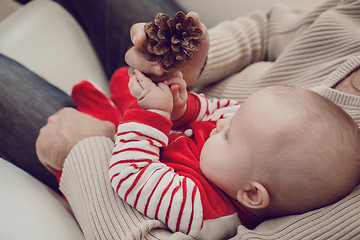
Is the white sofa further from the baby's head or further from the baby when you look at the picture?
the baby's head

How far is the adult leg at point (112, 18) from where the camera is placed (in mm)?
941

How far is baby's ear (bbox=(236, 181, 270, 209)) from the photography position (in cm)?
51

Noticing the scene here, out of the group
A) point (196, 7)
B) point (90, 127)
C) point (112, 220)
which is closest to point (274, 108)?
point (112, 220)

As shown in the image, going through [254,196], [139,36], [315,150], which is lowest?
[254,196]

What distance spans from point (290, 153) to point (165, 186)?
8.5 inches

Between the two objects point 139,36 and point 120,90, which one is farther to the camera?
point 120,90

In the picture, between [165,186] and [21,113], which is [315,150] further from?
[21,113]

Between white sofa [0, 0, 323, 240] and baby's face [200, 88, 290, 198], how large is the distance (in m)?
0.32

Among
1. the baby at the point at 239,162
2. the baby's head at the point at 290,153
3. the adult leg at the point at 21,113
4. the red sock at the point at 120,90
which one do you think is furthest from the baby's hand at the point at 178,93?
the adult leg at the point at 21,113

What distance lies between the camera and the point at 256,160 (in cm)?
51

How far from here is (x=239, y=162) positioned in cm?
53

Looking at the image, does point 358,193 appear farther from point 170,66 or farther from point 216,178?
point 170,66

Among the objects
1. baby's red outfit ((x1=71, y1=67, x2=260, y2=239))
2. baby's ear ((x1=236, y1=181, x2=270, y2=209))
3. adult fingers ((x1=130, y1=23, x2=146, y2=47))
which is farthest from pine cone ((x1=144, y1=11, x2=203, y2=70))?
baby's ear ((x1=236, y1=181, x2=270, y2=209))

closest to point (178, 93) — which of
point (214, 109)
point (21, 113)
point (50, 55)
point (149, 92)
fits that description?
point (149, 92)
